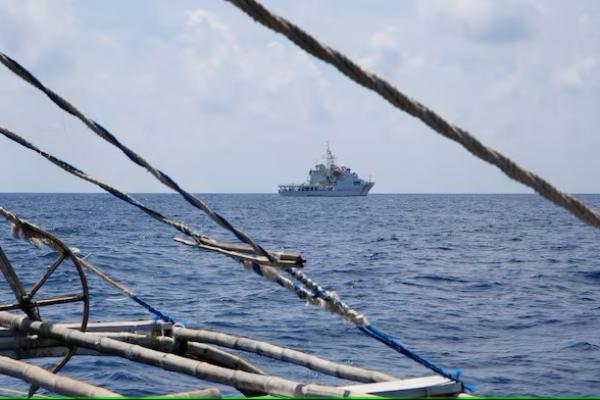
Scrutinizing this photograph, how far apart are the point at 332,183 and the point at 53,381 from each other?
5864 inches

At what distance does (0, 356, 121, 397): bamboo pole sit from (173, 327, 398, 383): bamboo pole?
1.55 metres

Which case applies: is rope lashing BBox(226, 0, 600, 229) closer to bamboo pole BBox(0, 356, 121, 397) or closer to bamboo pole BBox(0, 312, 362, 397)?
bamboo pole BBox(0, 312, 362, 397)

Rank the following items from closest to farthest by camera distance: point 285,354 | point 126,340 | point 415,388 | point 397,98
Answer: point 397,98 < point 415,388 < point 285,354 < point 126,340

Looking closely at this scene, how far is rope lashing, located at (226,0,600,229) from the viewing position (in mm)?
3047

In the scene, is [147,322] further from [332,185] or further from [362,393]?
[332,185]

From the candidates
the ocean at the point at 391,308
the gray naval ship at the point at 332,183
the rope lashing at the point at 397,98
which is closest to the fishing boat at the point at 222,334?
the rope lashing at the point at 397,98

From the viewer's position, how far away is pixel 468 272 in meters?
30.7

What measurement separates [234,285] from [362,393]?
1990cm

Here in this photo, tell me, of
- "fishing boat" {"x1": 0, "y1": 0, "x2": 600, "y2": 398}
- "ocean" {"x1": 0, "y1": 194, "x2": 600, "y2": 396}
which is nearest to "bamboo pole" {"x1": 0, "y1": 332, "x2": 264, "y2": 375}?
"fishing boat" {"x1": 0, "y1": 0, "x2": 600, "y2": 398}

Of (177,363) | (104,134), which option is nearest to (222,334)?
(177,363)

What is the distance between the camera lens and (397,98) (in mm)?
3096

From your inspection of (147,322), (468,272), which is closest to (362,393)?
(147,322)

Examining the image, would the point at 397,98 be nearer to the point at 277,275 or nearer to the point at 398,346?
the point at 277,275

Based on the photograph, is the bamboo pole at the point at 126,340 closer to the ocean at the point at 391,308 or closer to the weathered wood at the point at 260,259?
the ocean at the point at 391,308
